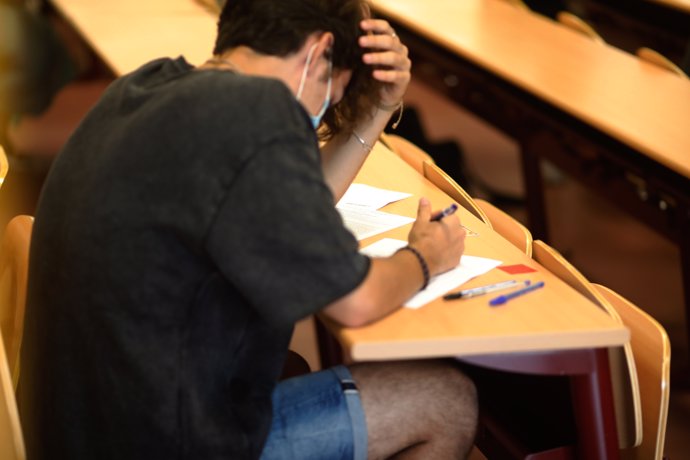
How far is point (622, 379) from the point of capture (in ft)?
5.55

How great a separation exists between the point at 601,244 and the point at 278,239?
302cm

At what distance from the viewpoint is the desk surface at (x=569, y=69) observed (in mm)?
2590

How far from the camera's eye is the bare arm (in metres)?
1.48

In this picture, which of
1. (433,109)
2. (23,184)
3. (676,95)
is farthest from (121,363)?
(433,109)

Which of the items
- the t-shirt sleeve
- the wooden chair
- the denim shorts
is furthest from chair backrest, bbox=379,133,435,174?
the wooden chair

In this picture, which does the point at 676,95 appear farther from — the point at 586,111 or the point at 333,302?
the point at 333,302

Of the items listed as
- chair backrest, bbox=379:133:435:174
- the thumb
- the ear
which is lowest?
chair backrest, bbox=379:133:435:174

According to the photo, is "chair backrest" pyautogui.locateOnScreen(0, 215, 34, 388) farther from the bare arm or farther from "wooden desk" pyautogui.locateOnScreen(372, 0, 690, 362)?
"wooden desk" pyautogui.locateOnScreen(372, 0, 690, 362)

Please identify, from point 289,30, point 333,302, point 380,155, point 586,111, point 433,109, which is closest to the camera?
point 333,302

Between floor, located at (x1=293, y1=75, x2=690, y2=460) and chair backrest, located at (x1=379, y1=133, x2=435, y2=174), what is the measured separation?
28.2 inches

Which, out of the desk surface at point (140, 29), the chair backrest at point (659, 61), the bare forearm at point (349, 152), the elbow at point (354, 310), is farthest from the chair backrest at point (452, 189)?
the desk surface at point (140, 29)

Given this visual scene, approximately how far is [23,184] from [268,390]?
10.9ft

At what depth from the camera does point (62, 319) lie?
151 centimetres

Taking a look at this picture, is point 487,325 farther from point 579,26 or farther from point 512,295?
point 579,26
